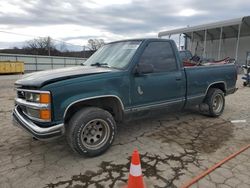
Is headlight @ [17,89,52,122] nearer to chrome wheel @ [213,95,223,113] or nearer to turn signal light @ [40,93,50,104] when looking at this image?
turn signal light @ [40,93,50,104]

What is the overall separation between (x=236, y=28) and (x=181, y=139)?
27553mm

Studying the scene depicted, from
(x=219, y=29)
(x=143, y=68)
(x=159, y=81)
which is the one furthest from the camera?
(x=219, y=29)

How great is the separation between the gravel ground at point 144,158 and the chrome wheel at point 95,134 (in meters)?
0.23

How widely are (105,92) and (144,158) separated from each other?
124 centimetres

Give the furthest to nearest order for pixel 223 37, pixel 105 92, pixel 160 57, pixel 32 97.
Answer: pixel 223 37
pixel 160 57
pixel 105 92
pixel 32 97

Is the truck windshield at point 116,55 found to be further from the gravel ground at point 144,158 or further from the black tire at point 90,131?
the gravel ground at point 144,158

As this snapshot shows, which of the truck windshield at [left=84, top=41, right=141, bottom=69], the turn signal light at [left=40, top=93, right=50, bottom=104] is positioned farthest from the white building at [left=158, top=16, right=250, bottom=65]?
the turn signal light at [left=40, top=93, right=50, bottom=104]

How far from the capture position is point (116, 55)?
432cm

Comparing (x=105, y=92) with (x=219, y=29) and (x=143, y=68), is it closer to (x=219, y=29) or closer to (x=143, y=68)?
(x=143, y=68)

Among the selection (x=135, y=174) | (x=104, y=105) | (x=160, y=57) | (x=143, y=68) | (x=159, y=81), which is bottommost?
(x=135, y=174)

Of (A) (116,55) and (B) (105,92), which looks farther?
(A) (116,55)

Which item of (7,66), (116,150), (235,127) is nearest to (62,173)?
(116,150)

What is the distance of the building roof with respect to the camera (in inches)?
949

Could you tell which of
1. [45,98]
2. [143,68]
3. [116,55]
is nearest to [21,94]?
[45,98]
